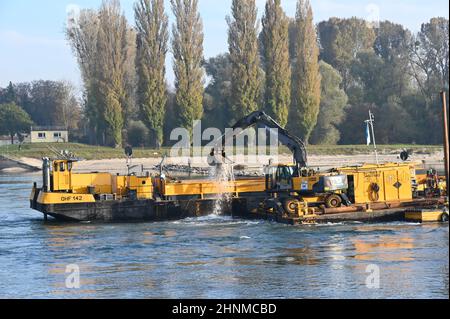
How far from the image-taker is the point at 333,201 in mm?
38281

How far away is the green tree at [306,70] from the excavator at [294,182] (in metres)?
44.5

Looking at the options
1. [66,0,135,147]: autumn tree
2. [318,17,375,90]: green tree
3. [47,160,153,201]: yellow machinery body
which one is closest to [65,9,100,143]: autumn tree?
[66,0,135,147]: autumn tree

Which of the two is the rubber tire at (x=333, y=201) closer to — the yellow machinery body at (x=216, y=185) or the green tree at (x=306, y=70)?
the yellow machinery body at (x=216, y=185)

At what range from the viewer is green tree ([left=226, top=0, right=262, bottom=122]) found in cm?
8581

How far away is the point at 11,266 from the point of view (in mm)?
29453

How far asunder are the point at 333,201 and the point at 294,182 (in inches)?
84.2

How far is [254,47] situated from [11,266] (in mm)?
58733

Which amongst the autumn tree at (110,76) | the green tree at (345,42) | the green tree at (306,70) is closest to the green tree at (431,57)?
the green tree at (345,42)

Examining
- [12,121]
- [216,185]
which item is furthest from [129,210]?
[12,121]

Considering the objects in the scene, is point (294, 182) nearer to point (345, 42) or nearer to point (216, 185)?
point (216, 185)

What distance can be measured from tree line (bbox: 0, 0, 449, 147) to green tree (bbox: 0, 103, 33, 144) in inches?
664

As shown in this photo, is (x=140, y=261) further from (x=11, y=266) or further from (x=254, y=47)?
(x=254, y=47)

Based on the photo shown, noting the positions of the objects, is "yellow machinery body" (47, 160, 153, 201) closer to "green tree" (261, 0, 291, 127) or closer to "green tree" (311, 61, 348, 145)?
"green tree" (261, 0, 291, 127)
